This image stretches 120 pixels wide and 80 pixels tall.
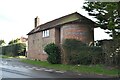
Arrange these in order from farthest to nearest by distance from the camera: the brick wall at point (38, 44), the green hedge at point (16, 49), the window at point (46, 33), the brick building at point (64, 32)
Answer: the green hedge at point (16, 49)
the window at point (46, 33)
the brick wall at point (38, 44)
the brick building at point (64, 32)

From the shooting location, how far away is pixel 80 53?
1133 inches

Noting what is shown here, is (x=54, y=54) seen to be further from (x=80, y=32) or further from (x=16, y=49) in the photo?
(x=16, y=49)

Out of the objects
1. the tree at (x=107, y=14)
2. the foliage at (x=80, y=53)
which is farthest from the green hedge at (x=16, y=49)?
the tree at (x=107, y=14)

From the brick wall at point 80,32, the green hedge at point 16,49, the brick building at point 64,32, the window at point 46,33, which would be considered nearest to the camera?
the brick wall at point 80,32

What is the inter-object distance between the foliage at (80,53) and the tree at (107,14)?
278cm

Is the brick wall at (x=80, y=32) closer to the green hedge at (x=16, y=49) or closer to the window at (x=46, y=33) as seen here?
the window at (x=46, y=33)

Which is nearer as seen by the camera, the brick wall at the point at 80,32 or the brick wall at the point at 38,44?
the brick wall at the point at 80,32

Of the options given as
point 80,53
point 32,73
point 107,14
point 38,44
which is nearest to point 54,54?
point 80,53

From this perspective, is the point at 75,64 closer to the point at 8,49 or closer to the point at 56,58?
the point at 56,58

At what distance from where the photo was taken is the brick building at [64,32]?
34.6 metres

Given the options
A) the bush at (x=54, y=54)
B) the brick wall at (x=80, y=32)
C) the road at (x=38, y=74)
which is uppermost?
the brick wall at (x=80, y=32)

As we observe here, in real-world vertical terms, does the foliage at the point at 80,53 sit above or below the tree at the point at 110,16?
below

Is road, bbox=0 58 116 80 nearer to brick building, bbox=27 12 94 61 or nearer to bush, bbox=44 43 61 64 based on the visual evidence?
bush, bbox=44 43 61 64

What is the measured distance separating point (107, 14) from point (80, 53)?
5.61 m
